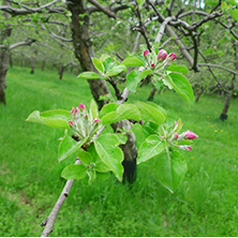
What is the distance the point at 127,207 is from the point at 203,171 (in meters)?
2.00

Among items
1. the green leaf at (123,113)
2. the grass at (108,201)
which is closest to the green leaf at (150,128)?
the green leaf at (123,113)

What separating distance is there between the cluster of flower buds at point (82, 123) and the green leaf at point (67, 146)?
1.3 inches

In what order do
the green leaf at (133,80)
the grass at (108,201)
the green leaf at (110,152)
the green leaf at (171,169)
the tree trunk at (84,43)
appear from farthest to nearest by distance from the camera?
the tree trunk at (84,43) < the grass at (108,201) < the green leaf at (133,80) < the green leaf at (171,169) < the green leaf at (110,152)

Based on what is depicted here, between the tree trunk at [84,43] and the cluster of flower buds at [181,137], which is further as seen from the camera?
the tree trunk at [84,43]

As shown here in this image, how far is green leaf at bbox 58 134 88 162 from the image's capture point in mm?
484

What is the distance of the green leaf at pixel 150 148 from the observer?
515 mm

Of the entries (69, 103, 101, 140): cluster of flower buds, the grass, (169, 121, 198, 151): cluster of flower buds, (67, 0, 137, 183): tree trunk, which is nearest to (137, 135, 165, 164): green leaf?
(169, 121, 198, 151): cluster of flower buds

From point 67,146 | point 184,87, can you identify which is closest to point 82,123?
point 67,146

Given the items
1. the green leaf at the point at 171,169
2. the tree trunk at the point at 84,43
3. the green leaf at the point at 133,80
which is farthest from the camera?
the tree trunk at the point at 84,43

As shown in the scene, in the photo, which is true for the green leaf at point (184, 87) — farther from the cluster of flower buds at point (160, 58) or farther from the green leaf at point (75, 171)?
the green leaf at point (75, 171)

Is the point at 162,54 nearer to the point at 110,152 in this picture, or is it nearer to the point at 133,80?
the point at 133,80

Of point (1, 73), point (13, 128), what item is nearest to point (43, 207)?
point (13, 128)

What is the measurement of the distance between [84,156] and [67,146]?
7 centimetres

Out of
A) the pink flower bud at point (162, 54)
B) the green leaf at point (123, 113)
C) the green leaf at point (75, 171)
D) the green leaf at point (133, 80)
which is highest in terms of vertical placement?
the pink flower bud at point (162, 54)
